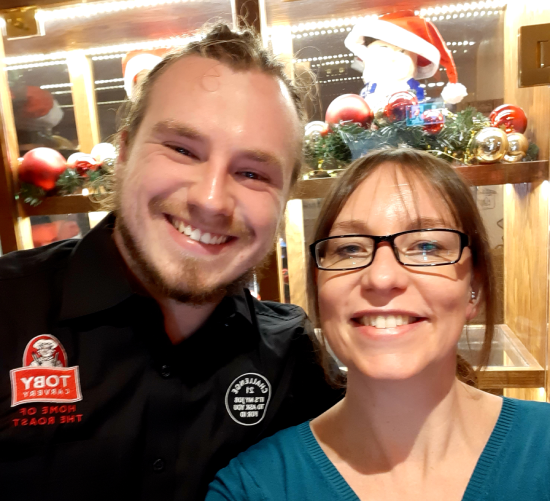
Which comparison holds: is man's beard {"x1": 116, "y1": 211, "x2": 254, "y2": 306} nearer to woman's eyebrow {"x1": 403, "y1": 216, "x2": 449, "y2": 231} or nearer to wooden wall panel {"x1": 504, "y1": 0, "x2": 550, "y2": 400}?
Answer: woman's eyebrow {"x1": 403, "y1": 216, "x2": 449, "y2": 231}

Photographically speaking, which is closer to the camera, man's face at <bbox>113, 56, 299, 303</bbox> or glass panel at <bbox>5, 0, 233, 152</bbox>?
man's face at <bbox>113, 56, 299, 303</bbox>

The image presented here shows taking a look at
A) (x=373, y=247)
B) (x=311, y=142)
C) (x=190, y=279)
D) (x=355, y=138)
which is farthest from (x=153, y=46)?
(x=373, y=247)

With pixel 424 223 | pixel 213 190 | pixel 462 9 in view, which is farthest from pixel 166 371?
pixel 462 9

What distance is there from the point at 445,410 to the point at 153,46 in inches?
66.4

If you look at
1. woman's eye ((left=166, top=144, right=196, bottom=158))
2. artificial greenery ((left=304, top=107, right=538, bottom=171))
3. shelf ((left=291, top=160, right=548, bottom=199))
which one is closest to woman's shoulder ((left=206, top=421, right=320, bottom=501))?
woman's eye ((left=166, top=144, right=196, bottom=158))

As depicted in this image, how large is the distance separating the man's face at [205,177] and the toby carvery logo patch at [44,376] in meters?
0.25

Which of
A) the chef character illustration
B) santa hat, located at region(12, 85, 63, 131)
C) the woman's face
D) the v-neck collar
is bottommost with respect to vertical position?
the v-neck collar

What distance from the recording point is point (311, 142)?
160 cm

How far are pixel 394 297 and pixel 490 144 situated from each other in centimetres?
97

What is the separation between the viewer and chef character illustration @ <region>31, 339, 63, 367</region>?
0.96 metres

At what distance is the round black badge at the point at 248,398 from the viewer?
1030 millimetres

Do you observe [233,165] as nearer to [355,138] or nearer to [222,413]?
[222,413]

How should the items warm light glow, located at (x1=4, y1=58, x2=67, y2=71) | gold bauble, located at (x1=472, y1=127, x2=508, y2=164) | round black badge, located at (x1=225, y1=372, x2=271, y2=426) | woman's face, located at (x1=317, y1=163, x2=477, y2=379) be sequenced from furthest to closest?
warm light glow, located at (x1=4, y1=58, x2=67, y2=71), gold bauble, located at (x1=472, y1=127, x2=508, y2=164), round black badge, located at (x1=225, y1=372, x2=271, y2=426), woman's face, located at (x1=317, y1=163, x2=477, y2=379)

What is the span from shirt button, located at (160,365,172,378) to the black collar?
179 millimetres
